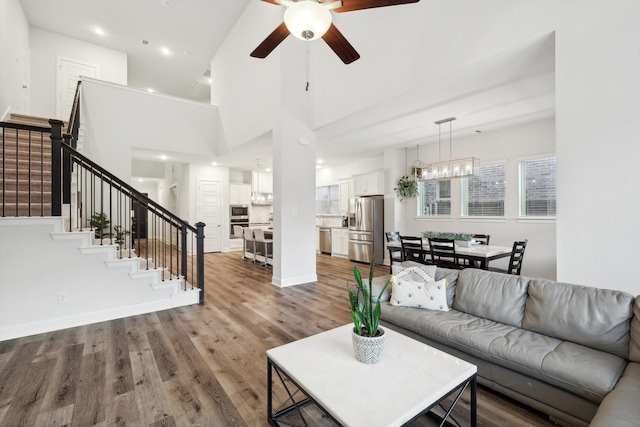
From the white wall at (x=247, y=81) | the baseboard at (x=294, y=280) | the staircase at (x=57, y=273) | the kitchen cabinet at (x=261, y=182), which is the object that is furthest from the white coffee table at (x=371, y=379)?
the kitchen cabinet at (x=261, y=182)

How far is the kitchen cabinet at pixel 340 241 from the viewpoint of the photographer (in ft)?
27.1

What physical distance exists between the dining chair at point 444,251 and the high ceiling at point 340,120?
2028mm

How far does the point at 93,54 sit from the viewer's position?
25.1 ft

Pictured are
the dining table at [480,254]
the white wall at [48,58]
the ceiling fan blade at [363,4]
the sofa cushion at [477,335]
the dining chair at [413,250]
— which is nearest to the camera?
the sofa cushion at [477,335]

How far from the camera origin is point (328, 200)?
31.9 ft

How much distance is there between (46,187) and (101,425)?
3.95 meters

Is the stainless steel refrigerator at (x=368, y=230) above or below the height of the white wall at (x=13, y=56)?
below

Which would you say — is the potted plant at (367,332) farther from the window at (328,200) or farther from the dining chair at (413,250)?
the window at (328,200)

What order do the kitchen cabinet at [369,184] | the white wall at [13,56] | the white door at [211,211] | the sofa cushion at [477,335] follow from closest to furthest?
the sofa cushion at [477,335] → the white wall at [13,56] → the kitchen cabinet at [369,184] → the white door at [211,211]

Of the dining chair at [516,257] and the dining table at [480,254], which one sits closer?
the dining chair at [516,257]

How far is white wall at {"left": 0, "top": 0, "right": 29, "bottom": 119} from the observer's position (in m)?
4.96

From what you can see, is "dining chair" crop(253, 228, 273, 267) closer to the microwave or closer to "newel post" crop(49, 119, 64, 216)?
the microwave

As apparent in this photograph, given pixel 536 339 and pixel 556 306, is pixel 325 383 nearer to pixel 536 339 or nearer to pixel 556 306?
pixel 536 339

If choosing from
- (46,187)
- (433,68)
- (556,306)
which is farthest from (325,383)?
(46,187)
